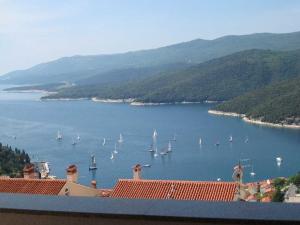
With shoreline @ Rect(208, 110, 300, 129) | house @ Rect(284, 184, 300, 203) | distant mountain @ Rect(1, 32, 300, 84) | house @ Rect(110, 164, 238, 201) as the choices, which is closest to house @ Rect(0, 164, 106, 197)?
house @ Rect(110, 164, 238, 201)

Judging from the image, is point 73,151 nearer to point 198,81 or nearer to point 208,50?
point 198,81

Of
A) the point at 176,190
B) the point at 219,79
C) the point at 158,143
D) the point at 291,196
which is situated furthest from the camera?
the point at 219,79

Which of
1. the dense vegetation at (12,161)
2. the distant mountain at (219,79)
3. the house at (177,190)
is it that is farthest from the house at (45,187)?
the distant mountain at (219,79)

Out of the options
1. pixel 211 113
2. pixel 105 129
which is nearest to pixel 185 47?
pixel 211 113

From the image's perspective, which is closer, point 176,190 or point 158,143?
point 176,190

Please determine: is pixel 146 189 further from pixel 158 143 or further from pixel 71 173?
pixel 158 143

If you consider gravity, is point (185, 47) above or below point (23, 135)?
above

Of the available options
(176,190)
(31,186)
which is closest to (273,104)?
(176,190)

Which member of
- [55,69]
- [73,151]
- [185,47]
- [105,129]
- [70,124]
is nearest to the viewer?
[73,151]

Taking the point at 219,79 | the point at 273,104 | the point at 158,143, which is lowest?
the point at 158,143
